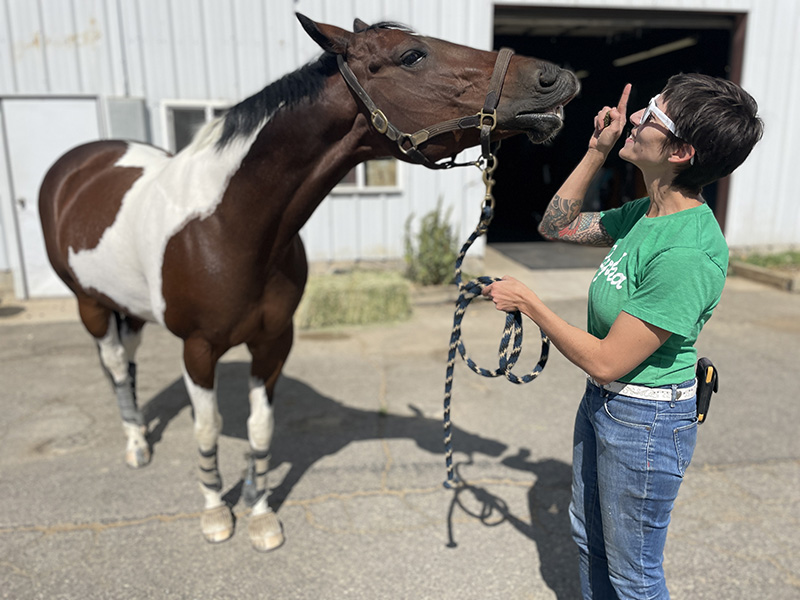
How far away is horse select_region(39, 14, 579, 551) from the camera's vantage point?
72.8 inches

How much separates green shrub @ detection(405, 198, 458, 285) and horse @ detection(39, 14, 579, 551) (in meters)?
4.33

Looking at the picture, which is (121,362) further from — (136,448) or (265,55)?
(265,55)

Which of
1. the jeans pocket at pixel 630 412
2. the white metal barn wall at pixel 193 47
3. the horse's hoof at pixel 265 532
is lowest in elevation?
the horse's hoof at pixel 265 532

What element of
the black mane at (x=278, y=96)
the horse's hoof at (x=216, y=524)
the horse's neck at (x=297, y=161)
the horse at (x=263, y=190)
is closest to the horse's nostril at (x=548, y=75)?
the horse at (x=263, y=190)

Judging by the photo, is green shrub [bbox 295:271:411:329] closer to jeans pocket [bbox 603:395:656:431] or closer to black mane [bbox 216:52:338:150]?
black mane [bbox 216:52:338:150]

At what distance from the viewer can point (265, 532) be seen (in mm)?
2467

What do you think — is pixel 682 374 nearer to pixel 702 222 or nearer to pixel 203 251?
pixel 702 222

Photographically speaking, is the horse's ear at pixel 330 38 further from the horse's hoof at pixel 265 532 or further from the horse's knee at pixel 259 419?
the horse's hoof at pixel 265 532

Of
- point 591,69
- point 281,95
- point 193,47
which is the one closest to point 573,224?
point 281,95

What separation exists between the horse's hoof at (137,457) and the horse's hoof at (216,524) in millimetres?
747

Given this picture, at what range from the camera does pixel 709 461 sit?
3096 mm

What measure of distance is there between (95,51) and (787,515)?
776 cm

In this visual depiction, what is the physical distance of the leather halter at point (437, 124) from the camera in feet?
5.79

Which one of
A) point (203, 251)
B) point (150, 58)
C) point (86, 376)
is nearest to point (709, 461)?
point (203, 251)
